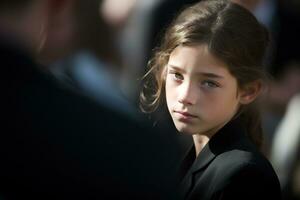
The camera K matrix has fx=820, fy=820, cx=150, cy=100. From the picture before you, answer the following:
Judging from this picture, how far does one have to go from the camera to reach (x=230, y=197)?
2750 millimetres

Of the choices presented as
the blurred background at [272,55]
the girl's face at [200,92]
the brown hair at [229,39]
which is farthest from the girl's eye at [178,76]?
the blurred background at [272,55]

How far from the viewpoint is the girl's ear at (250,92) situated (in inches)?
122

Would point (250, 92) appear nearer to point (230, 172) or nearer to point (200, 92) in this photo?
point (200, 92)

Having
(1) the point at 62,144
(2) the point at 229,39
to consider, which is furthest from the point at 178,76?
(1) the point at 62,144

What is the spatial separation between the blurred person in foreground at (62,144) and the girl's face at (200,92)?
121cm

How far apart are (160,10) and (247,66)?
2617mm

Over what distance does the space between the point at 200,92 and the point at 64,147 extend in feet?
4.37

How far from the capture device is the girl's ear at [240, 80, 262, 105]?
311 cm

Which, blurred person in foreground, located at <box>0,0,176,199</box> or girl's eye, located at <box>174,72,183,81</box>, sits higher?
girl's eye, located at <box>174,72,183,81</box>

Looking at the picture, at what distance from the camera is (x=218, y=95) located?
2.98m

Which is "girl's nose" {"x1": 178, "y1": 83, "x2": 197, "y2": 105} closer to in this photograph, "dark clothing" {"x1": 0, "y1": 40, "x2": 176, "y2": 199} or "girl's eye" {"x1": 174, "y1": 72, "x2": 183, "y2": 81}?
"girl's eye" {"x1": 174, "y1": 72, "x2": 183, "y2": 81}

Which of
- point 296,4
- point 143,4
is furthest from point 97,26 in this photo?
point 296,4

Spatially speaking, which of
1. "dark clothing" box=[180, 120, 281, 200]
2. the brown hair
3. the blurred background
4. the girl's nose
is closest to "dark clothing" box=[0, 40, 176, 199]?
"dark clothing" box=[180, 120, 281, 200]

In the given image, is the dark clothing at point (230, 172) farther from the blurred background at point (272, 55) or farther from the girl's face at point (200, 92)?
the blurred background at point (272, 55)
